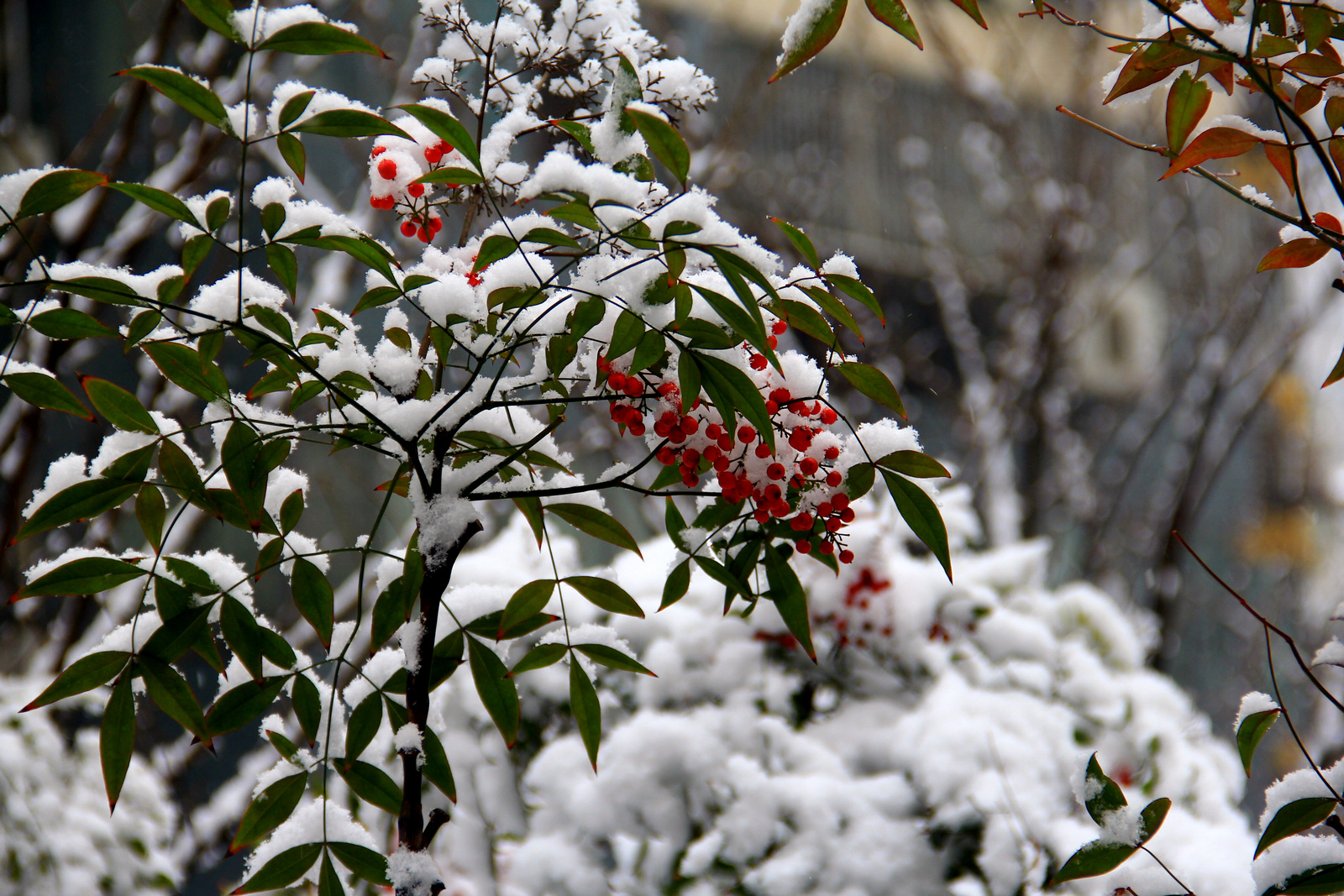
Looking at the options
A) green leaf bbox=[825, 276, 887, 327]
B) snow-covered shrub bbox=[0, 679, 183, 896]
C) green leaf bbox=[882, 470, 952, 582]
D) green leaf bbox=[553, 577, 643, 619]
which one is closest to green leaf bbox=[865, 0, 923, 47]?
green leaf bbox=[825, 276, 887, 327]

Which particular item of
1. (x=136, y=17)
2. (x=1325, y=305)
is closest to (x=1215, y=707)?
(x=1325, y=305)

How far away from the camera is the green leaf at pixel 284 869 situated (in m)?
0.51

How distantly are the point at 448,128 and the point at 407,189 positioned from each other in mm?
153

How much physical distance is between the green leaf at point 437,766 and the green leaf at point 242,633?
0.34 ft

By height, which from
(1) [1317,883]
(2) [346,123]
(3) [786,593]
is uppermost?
(2) [346,123]

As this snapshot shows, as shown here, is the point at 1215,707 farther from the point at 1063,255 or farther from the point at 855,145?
the point at 855,145

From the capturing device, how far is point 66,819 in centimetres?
140

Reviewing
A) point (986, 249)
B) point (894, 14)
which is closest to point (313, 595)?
point (894, 14)

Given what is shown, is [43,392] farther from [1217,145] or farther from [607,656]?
[1217,145]

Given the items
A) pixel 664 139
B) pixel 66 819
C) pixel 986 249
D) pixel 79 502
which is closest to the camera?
pixel 664 139

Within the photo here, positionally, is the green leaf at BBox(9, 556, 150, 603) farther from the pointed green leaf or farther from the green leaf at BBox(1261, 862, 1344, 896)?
the green leaf at BBox(1261, 862, 1344, 896)

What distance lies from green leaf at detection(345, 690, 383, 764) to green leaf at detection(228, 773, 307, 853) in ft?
0.11

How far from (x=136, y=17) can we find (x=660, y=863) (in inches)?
81.6

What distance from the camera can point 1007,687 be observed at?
1.10m
